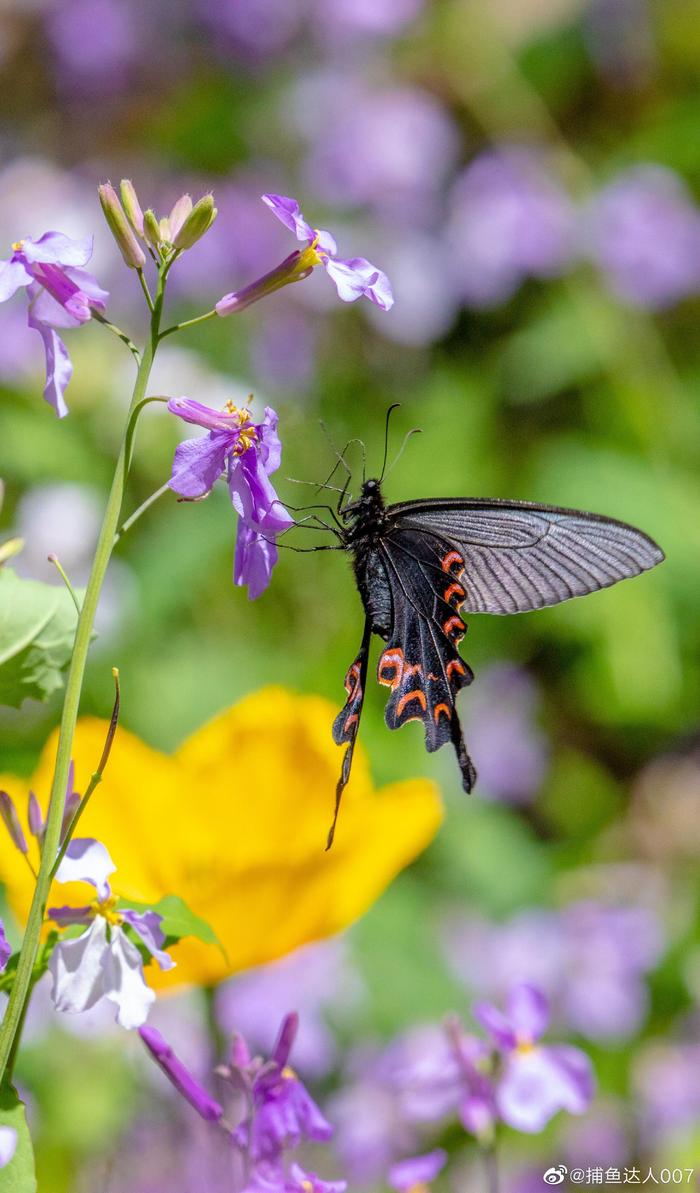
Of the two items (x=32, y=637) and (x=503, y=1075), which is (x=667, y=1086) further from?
(x=32, y=637)

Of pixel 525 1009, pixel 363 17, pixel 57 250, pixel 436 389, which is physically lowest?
pixel 525 1009

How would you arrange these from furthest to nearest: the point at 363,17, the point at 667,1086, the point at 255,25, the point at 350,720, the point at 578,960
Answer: the point at 255,25, the point at 363,17, the point at 578,960, the point at 667,1086, the point at 350,720

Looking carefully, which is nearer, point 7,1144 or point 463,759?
point 7,1144

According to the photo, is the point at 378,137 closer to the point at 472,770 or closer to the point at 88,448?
the point at 88,448

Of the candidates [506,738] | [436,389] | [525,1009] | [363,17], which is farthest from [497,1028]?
[363,17]

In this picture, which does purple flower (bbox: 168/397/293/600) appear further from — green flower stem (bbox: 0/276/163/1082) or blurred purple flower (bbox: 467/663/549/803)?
blurred purple flower (bbox: 467/663/549/803)

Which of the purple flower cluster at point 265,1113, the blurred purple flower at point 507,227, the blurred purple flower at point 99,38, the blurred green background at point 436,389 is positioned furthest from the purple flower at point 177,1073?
the blurred purple flower at point 99,38

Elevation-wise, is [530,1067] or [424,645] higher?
[424,645]
